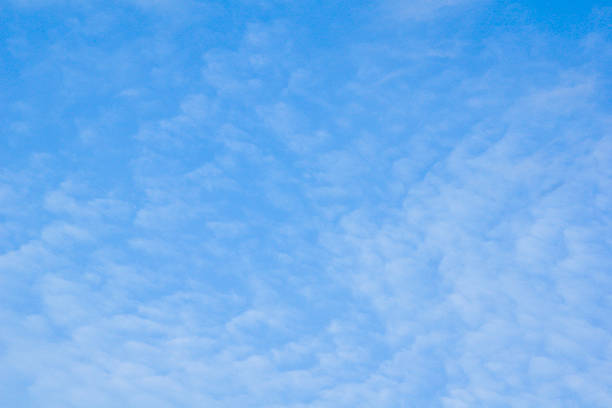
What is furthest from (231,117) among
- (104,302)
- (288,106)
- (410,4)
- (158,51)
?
(104,302)

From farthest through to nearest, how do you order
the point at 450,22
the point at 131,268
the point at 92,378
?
the point at 92,378 → the point at 131,268 → the point at 450,22

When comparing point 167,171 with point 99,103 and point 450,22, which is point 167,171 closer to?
point 99,103

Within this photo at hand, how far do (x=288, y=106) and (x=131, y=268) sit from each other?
4258mm

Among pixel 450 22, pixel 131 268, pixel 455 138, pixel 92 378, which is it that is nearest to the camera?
pixel 450 22

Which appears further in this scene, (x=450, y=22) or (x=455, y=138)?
(x=455, y=138)

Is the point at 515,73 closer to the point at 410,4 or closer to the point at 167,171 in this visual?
the point at 410,4

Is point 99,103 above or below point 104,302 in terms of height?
above

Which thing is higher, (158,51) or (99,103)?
(158,51)

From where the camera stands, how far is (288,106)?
26.2 ft

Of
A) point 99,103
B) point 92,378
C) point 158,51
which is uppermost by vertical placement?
point 158,51

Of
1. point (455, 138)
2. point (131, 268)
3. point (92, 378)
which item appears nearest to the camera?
point (455, 138)

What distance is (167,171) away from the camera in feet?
27.2

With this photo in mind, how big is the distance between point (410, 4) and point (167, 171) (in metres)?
4.82

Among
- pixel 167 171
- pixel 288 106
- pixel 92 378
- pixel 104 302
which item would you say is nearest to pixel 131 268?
pixel 104 302
